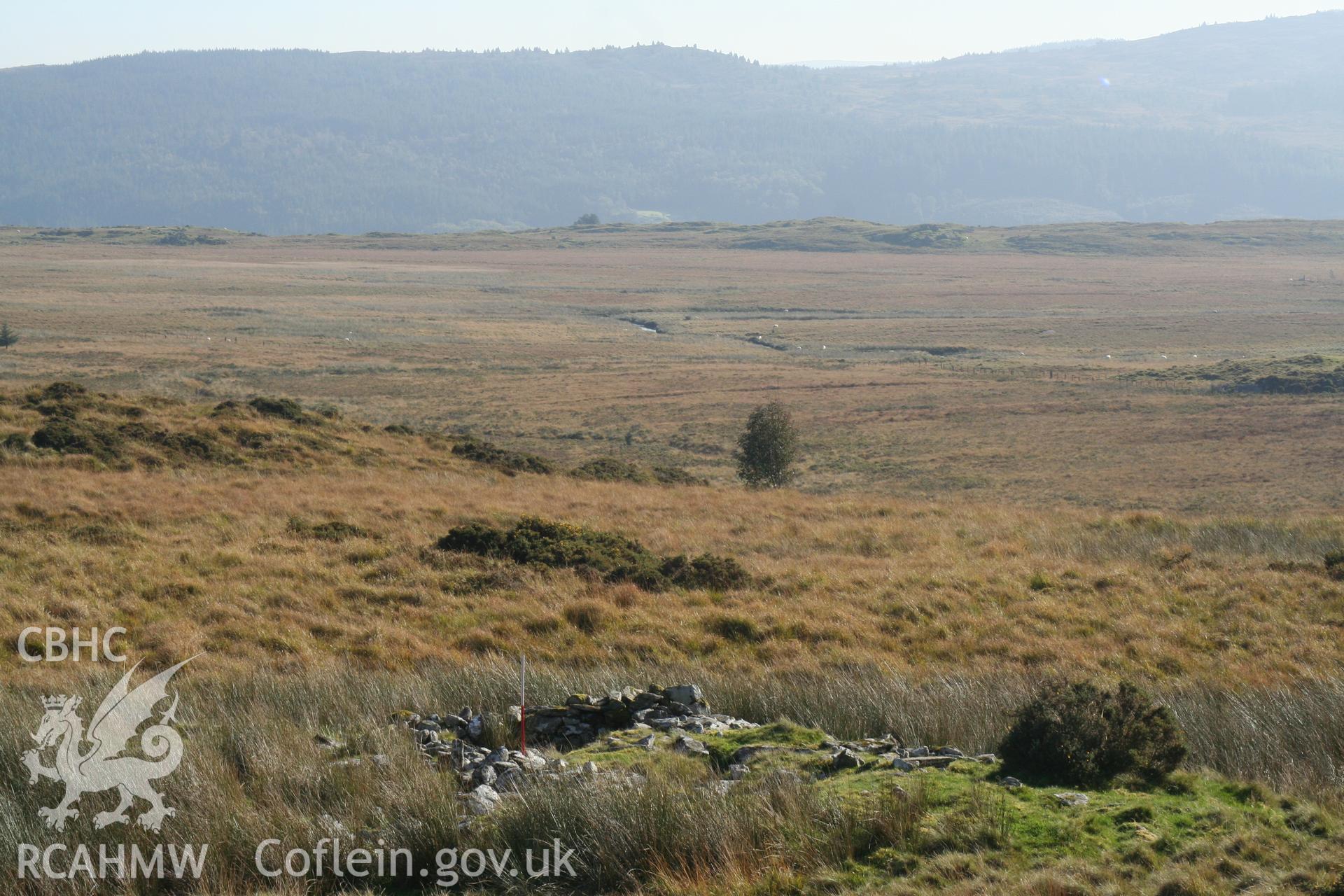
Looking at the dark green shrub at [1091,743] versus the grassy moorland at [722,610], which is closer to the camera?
the grassy moorland at [722,610]

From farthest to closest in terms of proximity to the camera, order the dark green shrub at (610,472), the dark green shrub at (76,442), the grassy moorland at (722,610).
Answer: the dark green shrub at (610,472), the dark green shrub at (76,442), the grassy moorland at (722,610)

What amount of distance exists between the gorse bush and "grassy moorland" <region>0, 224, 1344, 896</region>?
17cm

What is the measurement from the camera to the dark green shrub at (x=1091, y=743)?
22.4ft

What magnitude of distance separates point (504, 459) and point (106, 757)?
Result: 68.1 ft

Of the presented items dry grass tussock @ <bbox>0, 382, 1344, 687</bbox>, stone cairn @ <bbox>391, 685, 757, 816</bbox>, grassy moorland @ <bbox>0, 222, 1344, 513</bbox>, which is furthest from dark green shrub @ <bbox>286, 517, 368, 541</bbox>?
grassy moorland @ <bbox>0, 222, 1344, 513</bbox>

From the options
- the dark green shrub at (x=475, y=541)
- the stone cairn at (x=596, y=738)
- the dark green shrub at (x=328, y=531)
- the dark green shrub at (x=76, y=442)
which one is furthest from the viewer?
the dark green shrub at (x=76, y=442)

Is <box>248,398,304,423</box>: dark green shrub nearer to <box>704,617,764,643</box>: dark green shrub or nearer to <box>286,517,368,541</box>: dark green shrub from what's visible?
<box>286,517,368,541</box>: dark green shrub

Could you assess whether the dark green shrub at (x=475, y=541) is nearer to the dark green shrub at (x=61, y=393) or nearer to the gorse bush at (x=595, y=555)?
the gorse bush at (x=595, y=555)

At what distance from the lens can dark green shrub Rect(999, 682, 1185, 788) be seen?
6.84 meters

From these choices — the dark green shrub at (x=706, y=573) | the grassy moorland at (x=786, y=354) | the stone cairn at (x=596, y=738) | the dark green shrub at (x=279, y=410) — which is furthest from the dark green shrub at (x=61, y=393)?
the stone cairn at (x=596, y=738)

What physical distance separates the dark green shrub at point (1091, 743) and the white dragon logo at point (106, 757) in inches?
196

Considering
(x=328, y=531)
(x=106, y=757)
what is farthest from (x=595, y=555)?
(x=106, y=757)

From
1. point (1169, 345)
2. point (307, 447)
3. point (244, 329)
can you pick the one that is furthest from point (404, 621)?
point (1169, 345)

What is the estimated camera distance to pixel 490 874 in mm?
5562
